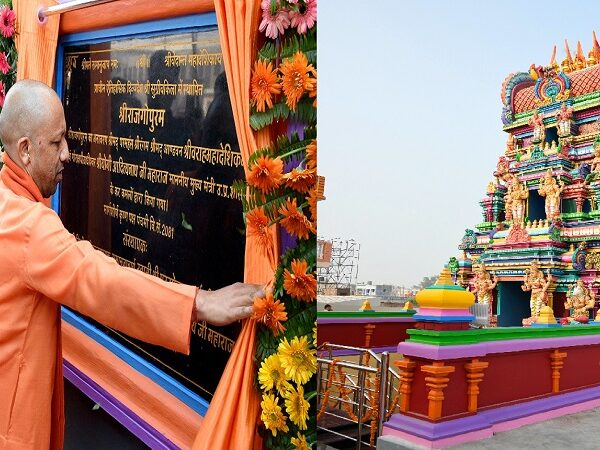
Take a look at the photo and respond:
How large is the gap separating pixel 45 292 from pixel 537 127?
17.5 feet

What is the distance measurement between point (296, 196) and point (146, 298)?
47 cm

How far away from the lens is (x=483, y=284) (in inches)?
235

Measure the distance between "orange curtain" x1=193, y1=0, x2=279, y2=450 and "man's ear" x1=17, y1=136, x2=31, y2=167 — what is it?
67 cm

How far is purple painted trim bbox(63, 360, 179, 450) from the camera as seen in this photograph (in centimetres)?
183

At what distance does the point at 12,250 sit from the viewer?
1.68 m

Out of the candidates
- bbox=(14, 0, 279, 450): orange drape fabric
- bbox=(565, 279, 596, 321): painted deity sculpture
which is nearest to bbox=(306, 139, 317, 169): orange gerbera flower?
bbox=(14, 0, 279, 450): orange drape fabric

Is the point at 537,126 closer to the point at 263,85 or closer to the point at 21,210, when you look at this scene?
the point at 263,85

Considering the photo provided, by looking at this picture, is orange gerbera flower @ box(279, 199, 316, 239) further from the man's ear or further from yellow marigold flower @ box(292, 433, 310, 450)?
the man's ear

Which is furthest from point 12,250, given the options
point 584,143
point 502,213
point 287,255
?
point 584,143

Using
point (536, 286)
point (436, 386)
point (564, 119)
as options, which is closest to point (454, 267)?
point (536, 286)

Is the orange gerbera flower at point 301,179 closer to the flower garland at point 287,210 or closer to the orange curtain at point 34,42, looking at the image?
the flower garland at point 287,210

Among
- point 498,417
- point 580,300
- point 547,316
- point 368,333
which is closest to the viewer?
point 498,417

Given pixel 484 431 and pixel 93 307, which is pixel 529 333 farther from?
pixel 93 307

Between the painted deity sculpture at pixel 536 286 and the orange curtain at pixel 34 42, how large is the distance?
479 cm
